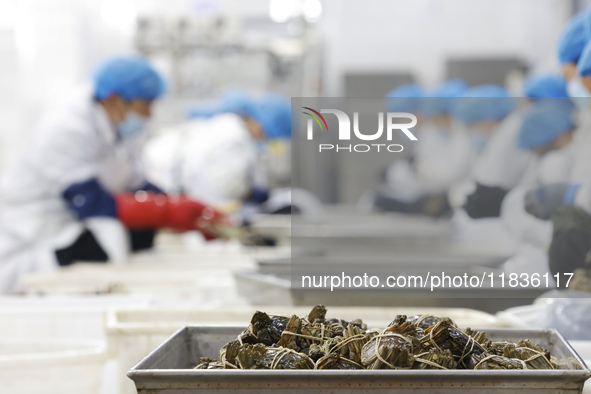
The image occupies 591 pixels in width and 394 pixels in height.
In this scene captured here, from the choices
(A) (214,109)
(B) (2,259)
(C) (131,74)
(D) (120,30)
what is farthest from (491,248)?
(D) (120,30)

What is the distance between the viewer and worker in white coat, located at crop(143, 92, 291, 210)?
404 centimetres

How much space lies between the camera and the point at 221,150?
4.04 meters

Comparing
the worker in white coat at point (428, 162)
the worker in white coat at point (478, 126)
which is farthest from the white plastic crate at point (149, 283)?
the worker in white coat at point (428, 162)

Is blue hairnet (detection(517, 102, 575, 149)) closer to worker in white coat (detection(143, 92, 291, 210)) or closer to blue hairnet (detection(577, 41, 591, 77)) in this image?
blue hairnet (detection(577, 41, 591, 77))

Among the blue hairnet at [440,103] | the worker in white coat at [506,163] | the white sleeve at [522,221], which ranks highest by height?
the blue hairnet at [440,103]

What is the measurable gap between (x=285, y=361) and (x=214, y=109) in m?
4.35

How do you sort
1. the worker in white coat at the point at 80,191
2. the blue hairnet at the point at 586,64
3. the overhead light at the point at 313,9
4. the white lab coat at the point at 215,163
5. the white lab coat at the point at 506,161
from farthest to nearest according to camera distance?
the overhead light at the point at 313,9
the white lab coat at the point at 215,163
the worker in white coat at the point at 80,191
the white lab coat at the point at 506,161
the blue hairnet at the point at 586,64

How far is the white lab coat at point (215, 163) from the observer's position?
4031mm

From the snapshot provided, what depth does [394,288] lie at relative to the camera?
1.62 metres

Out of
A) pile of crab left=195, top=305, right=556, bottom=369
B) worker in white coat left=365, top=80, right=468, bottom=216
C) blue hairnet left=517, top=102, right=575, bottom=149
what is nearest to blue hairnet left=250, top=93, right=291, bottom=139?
worker in white coat left=365, top=80, right=468, bottom=216

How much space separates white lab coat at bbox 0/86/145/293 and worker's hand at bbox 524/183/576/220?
5.56ft

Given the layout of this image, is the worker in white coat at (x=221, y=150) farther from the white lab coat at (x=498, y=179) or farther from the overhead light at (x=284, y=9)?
the white lab coat at (x=498, y=179)

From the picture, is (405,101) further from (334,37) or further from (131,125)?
(131,125)

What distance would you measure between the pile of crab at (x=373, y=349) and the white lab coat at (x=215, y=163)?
10.0 feet
